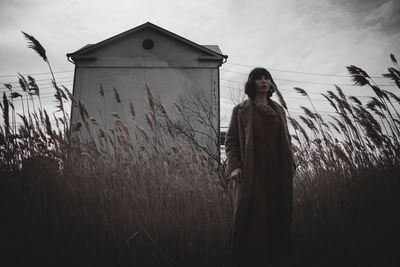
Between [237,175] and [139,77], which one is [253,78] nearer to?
[237,175]

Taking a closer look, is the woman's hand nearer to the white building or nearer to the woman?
the woman

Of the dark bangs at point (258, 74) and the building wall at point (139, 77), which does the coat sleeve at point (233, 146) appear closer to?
the dark bangs at point (258, 74)

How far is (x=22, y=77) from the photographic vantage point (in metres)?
3.00

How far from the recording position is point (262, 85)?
6.18ft

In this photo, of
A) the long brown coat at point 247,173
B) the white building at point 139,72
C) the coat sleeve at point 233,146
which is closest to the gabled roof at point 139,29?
the white building at point 139,72

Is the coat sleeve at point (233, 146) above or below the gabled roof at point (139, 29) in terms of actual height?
below

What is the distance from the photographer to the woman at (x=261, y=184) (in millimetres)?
1568

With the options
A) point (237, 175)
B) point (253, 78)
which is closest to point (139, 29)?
point (253, 78)

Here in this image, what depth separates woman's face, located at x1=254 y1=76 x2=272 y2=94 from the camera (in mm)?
1884

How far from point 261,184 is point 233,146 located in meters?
0.41

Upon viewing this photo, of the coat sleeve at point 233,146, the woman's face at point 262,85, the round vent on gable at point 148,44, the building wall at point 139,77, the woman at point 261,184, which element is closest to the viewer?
the woman at point 261,184

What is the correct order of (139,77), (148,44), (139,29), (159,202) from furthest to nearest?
1. (148,44)
2. (139,29)
3. (139,77)
4. (159,202)

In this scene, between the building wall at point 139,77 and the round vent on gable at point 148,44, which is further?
the round vent on gable at point 148,44

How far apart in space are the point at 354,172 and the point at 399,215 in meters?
0.71
